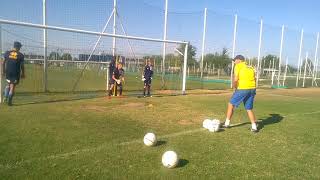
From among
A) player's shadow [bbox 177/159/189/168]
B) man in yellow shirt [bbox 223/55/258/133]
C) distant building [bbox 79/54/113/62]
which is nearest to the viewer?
player's shadow [bbox 177/159/189/168]

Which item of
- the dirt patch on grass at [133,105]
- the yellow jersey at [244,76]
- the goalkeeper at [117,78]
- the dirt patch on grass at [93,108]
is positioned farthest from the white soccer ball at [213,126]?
the goalkeeper at [117,78]

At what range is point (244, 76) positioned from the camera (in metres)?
9.50

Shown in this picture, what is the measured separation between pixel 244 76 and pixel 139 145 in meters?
3.66

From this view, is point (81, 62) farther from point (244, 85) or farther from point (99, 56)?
point (244, 85)

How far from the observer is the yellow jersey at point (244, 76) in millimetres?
9469

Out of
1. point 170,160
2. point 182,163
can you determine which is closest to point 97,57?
point 182,163

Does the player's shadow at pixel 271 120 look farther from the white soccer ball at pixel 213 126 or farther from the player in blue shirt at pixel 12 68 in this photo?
the player in blue shirt at pixel 12 68

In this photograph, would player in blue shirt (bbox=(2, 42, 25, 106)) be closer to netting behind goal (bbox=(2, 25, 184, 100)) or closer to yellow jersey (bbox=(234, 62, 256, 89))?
netting behind goal (bbox=(2, 25, 184, 100))

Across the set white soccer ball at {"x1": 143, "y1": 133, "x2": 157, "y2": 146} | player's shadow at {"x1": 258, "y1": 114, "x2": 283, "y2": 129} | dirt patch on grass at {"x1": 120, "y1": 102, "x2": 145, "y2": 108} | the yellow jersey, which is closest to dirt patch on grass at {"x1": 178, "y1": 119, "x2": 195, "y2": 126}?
the yellow jersey

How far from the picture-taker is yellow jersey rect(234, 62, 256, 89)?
9469mm

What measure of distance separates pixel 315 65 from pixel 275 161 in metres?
34.1

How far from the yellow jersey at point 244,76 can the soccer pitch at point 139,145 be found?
1167 mm

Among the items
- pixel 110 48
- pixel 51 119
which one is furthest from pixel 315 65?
pixel 51 119

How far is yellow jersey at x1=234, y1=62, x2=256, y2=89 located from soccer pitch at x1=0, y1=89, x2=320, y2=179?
3.83 feet
